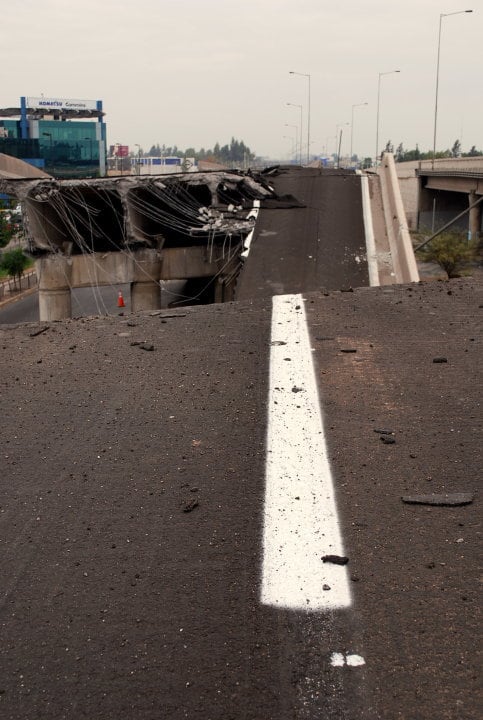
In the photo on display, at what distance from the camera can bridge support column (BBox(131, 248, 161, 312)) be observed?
27.9m

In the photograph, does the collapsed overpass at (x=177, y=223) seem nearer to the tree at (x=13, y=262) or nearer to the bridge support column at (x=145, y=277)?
the bridge support column at (x=145, y=277)

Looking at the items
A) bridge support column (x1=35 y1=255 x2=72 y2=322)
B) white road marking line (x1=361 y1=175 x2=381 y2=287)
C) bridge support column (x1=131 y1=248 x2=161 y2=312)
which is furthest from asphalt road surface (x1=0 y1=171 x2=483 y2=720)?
bridge support column (x1=131 y1=248 x2=161 y2=312)

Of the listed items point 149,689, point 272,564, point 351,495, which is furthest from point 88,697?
point 351,495

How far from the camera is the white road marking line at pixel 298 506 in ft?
10.3

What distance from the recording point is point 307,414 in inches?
207

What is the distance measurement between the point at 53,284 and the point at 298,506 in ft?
78.7

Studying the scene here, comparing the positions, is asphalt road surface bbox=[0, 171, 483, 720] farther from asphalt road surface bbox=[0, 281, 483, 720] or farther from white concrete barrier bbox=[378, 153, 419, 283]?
white concrete barrier bbox=[378, 153, 419, 283]

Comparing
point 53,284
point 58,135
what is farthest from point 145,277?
point 58,135

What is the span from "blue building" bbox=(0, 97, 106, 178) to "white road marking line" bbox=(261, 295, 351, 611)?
3878 inches

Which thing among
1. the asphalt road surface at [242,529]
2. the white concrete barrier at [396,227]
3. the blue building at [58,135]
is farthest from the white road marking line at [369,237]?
the blue building at [58,135]

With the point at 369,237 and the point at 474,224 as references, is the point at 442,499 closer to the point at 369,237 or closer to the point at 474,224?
the point at 369,237

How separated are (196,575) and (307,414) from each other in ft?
7.14

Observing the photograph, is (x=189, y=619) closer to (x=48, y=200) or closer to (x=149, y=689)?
(x=149, y=689)

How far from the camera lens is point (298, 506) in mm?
3906
